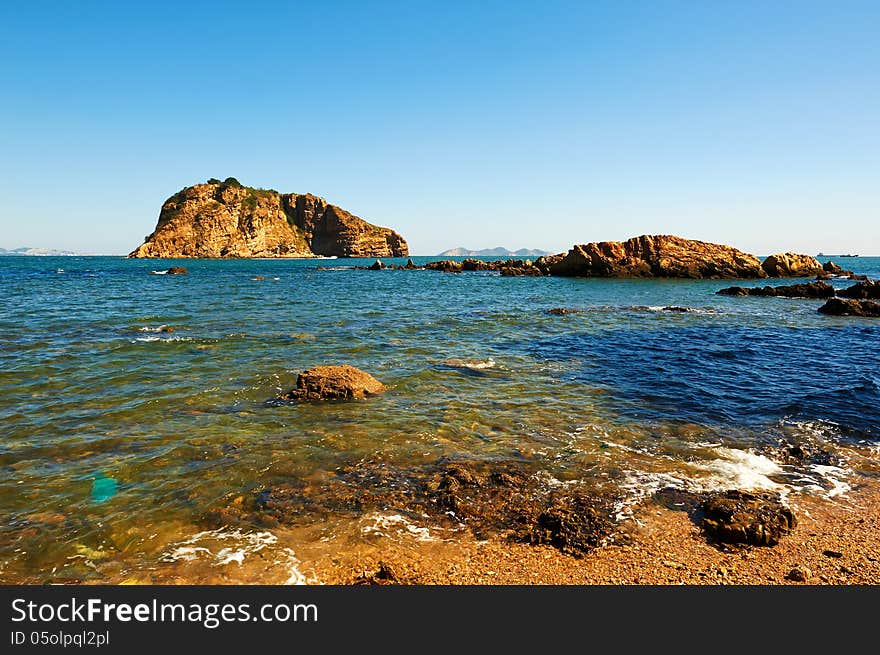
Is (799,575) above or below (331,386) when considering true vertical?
below

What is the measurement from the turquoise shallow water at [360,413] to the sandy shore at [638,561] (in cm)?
112

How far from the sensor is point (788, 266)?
76875 millimetres

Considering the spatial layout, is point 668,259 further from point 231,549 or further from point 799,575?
point 231,549

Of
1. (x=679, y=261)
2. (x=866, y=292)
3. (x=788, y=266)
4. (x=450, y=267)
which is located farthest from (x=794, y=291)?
(x=450, y=267)

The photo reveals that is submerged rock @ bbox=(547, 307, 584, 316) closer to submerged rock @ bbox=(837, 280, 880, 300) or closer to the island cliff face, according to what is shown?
submerged rock @ bbox=(837, 280, 880, 300)

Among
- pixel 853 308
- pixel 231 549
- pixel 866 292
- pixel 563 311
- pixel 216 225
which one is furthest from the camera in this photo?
pixel 216 225

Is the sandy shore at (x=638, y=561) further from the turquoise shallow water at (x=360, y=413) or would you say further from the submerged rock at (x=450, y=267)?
the submerged rock at (x=450, y=267)

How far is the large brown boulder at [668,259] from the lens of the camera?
75.2m

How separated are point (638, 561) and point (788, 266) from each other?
91.4 meters

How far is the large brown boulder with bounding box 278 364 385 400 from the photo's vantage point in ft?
43.4

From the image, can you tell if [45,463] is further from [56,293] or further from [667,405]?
[56,293]

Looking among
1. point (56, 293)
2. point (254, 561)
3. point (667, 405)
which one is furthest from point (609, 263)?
point (254, 561)

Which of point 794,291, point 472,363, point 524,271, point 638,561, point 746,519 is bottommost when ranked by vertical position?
point 638,561

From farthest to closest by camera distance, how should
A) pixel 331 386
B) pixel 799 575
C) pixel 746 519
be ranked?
1. pixel 331 386
2. pixel 746 519
3. pixel 799 575
